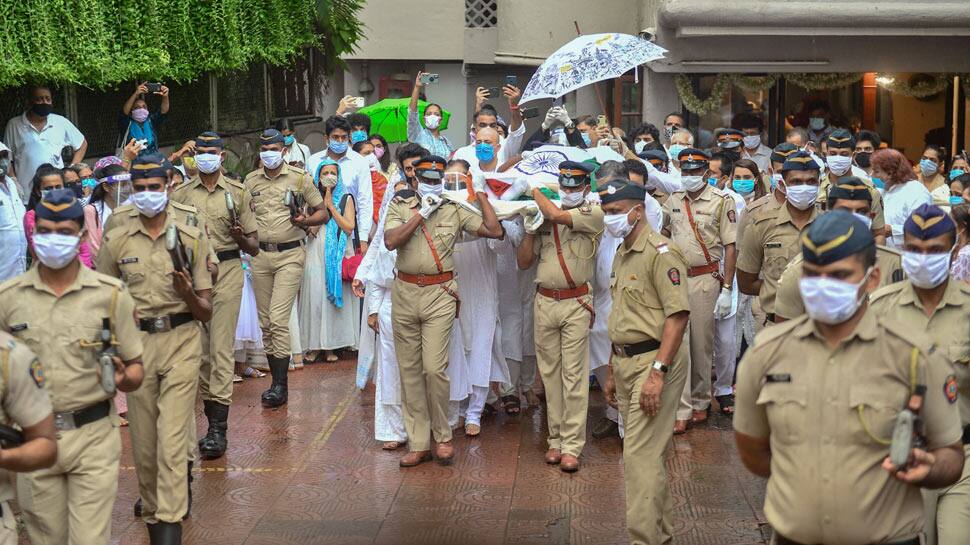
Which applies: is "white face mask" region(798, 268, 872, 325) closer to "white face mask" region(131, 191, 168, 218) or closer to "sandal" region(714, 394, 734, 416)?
"white face mask" region(131, 191, 168, 218)

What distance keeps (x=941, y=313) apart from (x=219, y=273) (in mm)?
5491

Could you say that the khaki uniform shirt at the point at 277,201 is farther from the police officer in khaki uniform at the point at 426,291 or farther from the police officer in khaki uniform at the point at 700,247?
the police officer in khaki uniform at the point at 700,247

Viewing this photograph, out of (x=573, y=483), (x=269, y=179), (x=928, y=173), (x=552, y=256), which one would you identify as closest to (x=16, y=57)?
(x=269, y=179)

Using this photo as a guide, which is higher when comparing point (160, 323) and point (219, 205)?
point (219, 205)

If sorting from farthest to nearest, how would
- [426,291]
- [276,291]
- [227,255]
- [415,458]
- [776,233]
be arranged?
[276,291]
[227,255]
[415,458]
[426,291]
[776,233]

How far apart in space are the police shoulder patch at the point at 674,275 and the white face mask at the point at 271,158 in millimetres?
4744

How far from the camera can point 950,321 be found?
589cm

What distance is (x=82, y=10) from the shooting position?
12.3 meters

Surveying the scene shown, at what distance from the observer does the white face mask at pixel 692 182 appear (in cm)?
1038

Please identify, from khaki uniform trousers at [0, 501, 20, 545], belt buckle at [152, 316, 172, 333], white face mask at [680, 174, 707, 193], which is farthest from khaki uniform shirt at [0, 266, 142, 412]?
white face mask at [680, 174, 707, 193]

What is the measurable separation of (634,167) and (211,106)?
354 inches

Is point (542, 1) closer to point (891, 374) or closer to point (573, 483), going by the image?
point (573, 483)

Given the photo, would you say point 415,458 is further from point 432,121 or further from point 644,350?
point 432,121

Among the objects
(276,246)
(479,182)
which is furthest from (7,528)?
(276,246)
